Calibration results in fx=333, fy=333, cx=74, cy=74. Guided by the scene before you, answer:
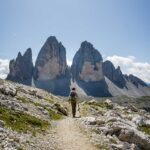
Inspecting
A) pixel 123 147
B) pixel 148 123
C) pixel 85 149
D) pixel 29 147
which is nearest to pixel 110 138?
pixel 123 147

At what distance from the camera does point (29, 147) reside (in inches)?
903

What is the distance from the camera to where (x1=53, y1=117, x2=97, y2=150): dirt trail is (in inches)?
1063

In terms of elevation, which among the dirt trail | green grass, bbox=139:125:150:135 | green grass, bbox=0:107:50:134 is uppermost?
green grass, bbox=0:107:50:134

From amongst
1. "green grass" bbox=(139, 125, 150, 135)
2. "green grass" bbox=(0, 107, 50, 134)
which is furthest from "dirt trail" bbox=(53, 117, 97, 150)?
"green grass" bbox=(139, 125, 150, 135)

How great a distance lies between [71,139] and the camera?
29734 millimetres

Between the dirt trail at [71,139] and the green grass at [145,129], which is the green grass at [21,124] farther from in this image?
the green grass at [145,129]

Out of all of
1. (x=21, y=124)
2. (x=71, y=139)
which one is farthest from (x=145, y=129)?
(x=21, y=124)

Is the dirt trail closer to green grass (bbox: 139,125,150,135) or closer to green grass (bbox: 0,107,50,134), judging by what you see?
green grass (bbox: 0,107,50,134)

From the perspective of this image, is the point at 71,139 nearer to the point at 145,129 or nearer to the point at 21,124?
the point at 21,124

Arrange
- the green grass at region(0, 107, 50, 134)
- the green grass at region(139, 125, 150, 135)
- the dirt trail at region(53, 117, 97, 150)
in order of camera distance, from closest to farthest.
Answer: the dirt trail at region(53, 117, 97, 150), the green grass at region(0, 107, 50, 134), the green grass at region(139, 125, 150, 135)

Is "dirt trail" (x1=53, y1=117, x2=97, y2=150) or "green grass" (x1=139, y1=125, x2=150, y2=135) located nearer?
"dirt trail" (x1=53, y1=117, x2=97, y2=150)

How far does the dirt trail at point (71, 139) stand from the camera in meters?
27.0

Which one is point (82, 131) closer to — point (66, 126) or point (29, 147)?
point (66, 126)

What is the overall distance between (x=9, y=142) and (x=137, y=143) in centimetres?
1589
